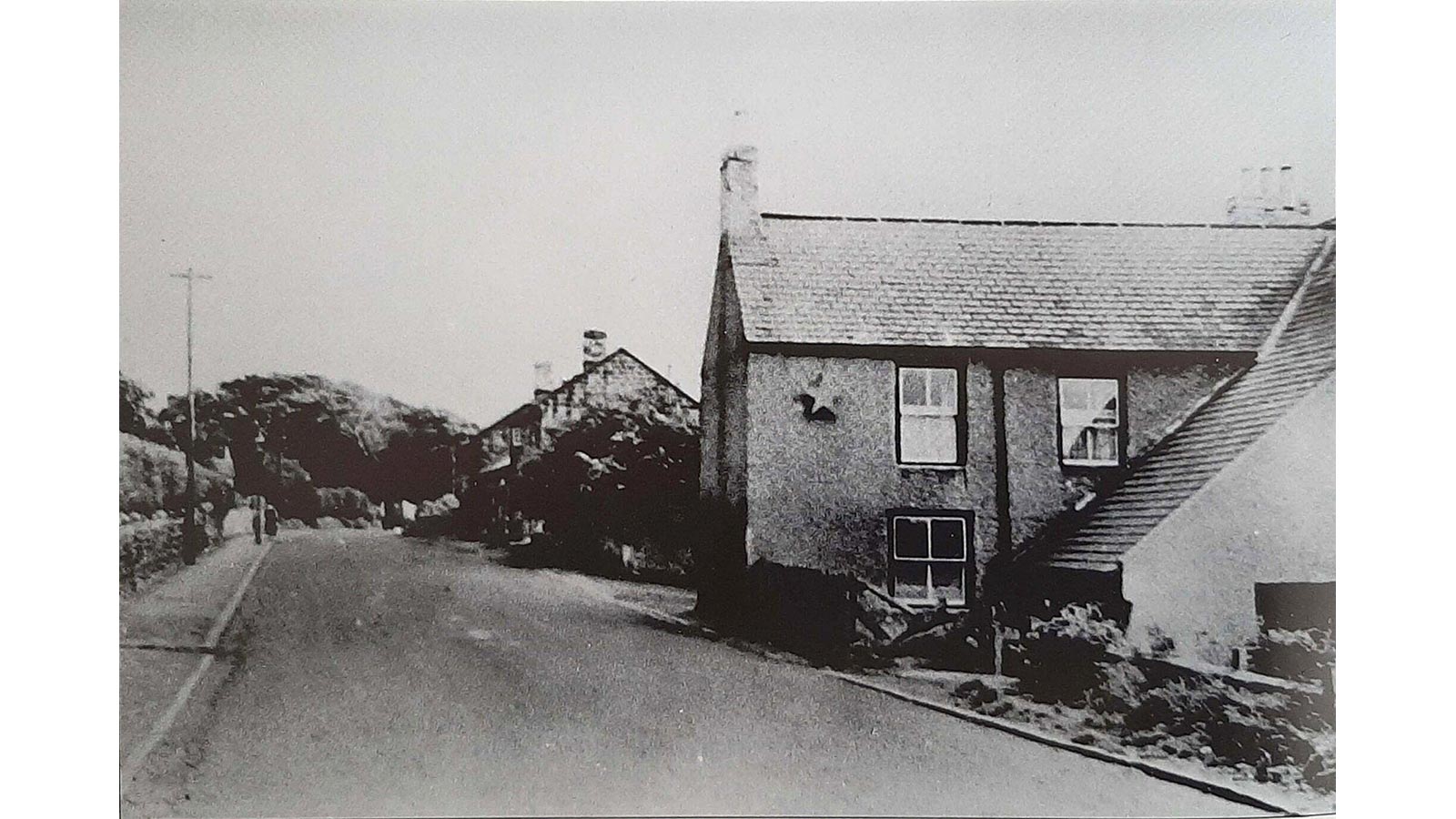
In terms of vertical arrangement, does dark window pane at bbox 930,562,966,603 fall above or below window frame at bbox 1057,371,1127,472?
below

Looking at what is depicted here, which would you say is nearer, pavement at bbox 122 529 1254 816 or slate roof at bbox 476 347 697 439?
pavement at bbox 122 529 1254 816

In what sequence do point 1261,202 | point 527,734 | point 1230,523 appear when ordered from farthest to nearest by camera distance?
point 1261,202 < point 1230,523 < point 527,734

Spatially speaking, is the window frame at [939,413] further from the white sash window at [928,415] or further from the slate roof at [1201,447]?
the slate roof at [1201,447]

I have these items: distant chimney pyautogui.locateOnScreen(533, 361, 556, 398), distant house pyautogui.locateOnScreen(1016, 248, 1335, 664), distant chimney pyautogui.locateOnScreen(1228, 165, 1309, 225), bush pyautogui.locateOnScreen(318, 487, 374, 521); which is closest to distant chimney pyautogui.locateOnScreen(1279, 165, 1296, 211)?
distant chimney pyautogui.locateOnScreen(1228, 165, 1309, 225)

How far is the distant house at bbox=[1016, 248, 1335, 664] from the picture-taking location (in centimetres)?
457

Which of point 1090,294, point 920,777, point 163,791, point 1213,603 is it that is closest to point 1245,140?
point 1090,294

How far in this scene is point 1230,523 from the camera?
4.62m

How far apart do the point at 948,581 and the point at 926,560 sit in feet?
0.38

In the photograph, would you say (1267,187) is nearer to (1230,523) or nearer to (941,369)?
(1230,523)

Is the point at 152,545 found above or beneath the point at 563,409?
beneath

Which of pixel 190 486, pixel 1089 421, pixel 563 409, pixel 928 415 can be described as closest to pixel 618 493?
pixel 563 409

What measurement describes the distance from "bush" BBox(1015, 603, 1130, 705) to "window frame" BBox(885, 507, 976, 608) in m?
0.28

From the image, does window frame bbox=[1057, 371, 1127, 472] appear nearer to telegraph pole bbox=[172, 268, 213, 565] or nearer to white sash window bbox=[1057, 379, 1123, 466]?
white sash window bbox=[1057, 379, 1123, 466]

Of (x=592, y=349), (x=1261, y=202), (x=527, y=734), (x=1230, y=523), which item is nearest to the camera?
(x=527, y=734)
